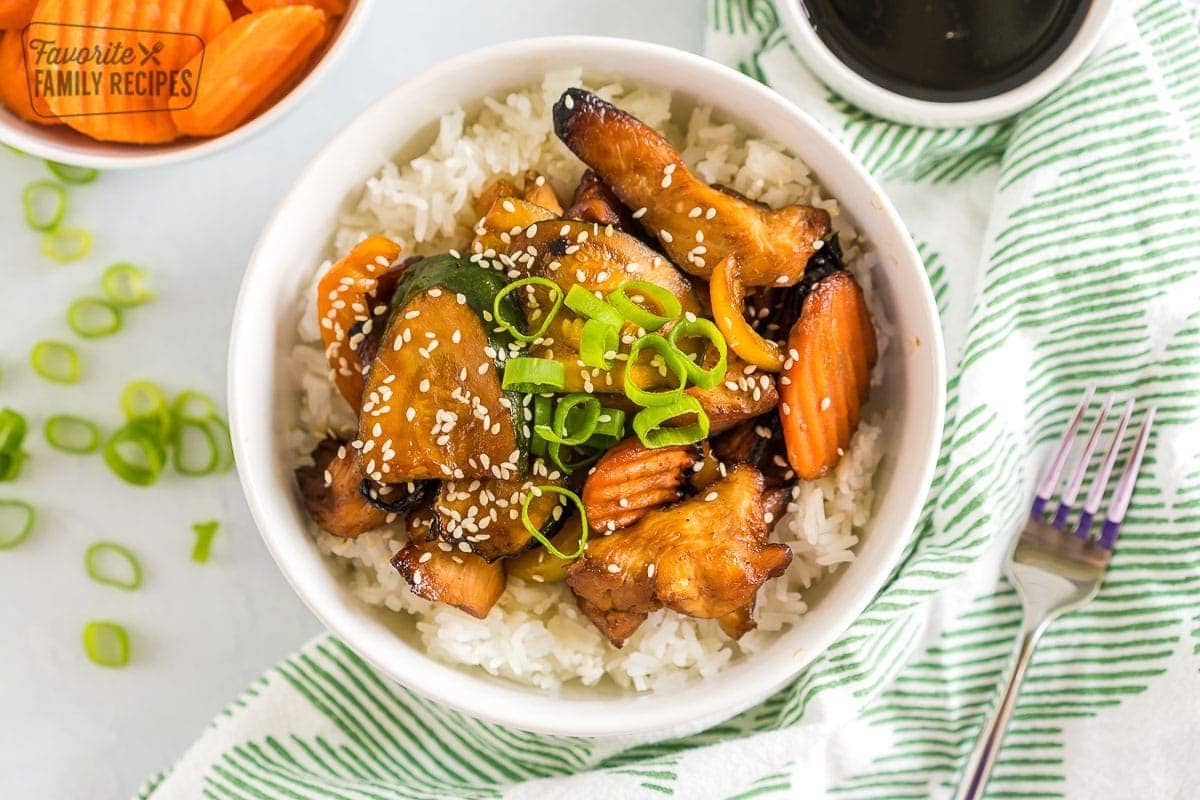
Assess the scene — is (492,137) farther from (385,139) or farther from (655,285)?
(655,285)

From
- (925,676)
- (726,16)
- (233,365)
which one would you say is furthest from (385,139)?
(925,676)

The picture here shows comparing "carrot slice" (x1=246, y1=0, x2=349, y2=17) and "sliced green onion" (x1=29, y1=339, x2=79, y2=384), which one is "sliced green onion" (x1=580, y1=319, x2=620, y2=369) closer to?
"carrot slice" (x1=246, y1=0, x2=349, y2=17)

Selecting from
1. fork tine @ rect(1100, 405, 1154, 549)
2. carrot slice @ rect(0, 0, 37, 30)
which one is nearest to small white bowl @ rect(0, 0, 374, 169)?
carrot slice @ rect(0, 0, 37, 30)

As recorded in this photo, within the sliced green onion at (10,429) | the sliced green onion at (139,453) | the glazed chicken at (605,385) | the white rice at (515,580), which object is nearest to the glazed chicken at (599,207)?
the glazed chicken at (605,385)

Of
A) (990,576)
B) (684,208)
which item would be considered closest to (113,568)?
(684,208)

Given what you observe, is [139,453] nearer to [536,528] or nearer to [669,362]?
[536,528]
